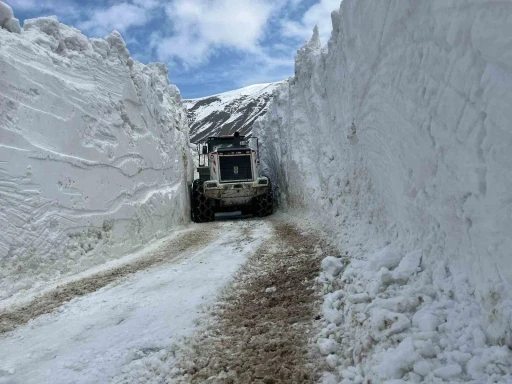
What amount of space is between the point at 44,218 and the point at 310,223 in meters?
6.02

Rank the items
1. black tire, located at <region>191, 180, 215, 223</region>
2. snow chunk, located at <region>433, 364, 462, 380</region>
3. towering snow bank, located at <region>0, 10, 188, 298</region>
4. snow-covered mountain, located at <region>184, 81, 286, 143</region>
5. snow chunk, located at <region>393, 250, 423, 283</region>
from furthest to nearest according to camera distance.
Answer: snow-covered mountain, located at <region>184, 81, 286, 143</region> < black tire, located at <region>191, 180, 215, 223</region> < towering snow bank, located at <region>0, 10, 188, 298</region> < snow chunk, located at <region>393, 250, 423, 283</region> < snow chunk, located at <region>433, 364, 462, 380</region>

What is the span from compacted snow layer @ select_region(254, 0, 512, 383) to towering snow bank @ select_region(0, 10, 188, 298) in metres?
4.44

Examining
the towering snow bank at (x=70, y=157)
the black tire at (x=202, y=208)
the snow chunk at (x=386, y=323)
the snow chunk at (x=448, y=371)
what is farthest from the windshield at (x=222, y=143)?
the snow chunk at (x=448, y=371)

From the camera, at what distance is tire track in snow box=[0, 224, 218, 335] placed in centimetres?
447

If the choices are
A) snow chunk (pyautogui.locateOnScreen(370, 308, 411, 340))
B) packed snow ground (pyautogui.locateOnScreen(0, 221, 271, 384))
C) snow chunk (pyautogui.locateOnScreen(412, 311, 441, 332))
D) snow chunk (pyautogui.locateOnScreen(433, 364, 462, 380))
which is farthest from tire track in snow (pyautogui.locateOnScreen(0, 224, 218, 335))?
snow chunk (pyautogui.locateOnScreen(433, 364, 462, 380))

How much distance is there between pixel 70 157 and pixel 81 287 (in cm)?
288

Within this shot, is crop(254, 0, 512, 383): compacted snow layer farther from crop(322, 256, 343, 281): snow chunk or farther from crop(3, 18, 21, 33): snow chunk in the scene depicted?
crop(3, 18, 21, 33): snow chunk

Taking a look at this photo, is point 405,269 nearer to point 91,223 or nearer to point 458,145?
point 458,145

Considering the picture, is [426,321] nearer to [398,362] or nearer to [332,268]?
[398,362]

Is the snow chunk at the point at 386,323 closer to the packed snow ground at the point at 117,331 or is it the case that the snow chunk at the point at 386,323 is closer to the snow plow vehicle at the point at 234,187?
the packed snow ground at the point at 117,331

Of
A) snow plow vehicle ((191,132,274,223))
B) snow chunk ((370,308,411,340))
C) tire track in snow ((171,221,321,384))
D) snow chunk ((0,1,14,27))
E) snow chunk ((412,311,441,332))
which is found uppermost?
snow chunk ((0,1,14,27))

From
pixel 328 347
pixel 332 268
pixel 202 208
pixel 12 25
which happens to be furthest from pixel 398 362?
pixel 202 208

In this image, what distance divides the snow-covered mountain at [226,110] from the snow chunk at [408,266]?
95.5m

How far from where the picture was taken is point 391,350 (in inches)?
106
